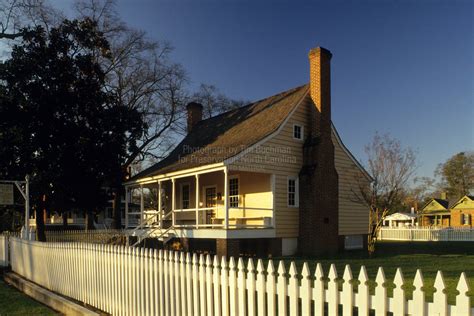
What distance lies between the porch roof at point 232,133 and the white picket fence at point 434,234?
57.8ft

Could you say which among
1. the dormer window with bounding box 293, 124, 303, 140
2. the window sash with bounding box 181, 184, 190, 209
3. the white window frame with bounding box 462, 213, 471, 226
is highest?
the dormer window with bounding box 293, 124, 303, 140

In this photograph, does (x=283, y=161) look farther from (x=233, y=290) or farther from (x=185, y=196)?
(x=233, y=290)

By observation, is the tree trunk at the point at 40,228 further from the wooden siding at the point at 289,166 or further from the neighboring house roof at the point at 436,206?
the neighboring house roof at the point at 436,206

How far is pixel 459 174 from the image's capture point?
79.0 metres

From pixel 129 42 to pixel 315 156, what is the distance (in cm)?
2159

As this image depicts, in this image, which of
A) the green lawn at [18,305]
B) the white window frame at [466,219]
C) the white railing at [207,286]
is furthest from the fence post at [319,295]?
the white window frame at [466,219]

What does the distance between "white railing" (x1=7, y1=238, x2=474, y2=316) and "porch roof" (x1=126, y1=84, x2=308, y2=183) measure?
920cm

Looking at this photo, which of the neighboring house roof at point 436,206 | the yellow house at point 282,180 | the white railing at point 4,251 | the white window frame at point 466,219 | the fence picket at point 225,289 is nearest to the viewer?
the fence picket at point 225,289

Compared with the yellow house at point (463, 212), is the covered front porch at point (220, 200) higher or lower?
higher

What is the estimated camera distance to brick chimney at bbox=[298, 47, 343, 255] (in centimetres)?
1872

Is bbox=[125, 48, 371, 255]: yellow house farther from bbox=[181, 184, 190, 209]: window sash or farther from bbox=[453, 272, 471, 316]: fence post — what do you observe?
bbox=[453, 272, 471, 316]: fence post

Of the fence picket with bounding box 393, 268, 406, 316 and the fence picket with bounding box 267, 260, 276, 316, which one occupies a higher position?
the fence picket with bounding box 393, 268, 406, 316

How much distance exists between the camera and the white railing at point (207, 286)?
3.22 meters

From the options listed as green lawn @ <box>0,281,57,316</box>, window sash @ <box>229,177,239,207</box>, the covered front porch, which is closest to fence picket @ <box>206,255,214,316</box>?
green lawn @ <box>0,281,57,316</box>
